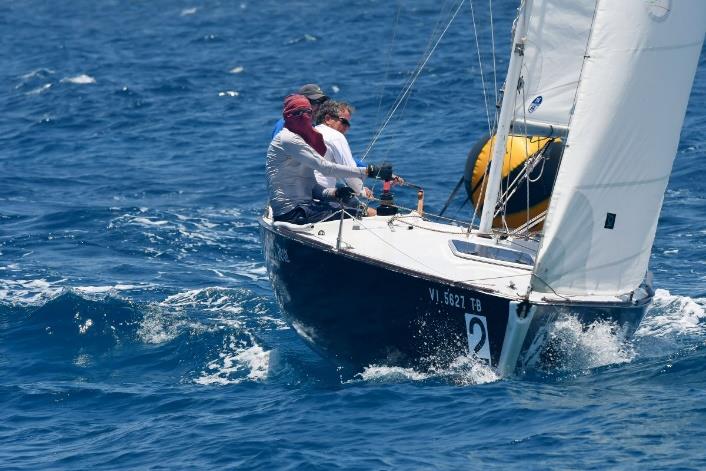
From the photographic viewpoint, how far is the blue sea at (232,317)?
988 cm

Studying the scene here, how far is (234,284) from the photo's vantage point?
1520 cm

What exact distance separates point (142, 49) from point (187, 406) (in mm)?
25555

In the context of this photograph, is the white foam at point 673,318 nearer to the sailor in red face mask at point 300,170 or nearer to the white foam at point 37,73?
the sailor in red face mask at point 300,170

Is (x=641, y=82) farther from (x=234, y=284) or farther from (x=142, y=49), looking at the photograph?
(x=142, y=49)

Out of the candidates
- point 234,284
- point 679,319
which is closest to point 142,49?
point 234,284

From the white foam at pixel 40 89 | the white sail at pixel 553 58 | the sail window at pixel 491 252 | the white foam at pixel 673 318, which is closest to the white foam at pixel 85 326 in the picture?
the sail window at pixel 491 252

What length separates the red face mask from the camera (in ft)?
38.8

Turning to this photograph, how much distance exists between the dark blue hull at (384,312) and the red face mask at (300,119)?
0.93 metres

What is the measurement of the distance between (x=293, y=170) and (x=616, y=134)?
124 inches

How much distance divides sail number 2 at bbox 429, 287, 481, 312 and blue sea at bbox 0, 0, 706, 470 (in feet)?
1.95

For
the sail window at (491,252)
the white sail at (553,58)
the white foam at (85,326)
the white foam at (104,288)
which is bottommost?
the white foam at (85,326)

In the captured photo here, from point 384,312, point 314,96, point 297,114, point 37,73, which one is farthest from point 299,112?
point 37,73

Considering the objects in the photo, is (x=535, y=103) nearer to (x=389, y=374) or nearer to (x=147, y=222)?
(x=389, y=374)

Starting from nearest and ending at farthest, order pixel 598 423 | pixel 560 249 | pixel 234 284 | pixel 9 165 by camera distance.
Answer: pixel 598 423, pixel 560 249, pixel 234 284, pixel 9 165
